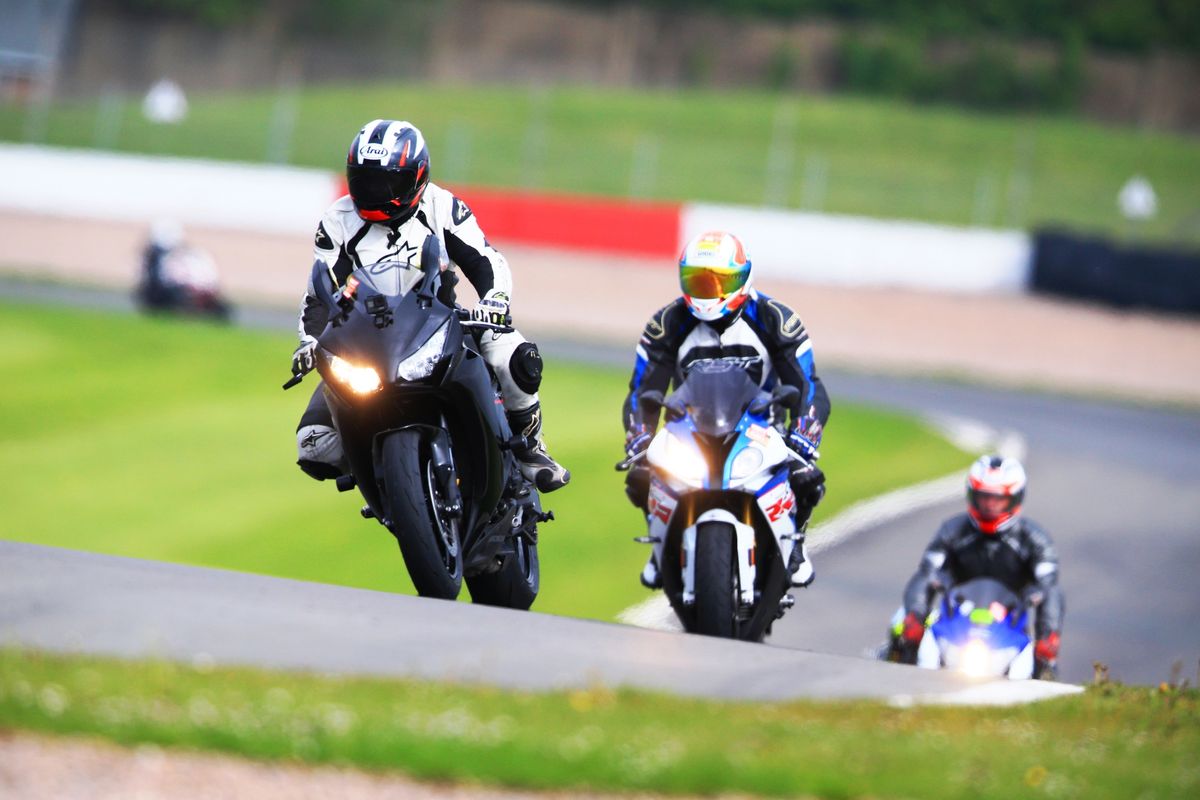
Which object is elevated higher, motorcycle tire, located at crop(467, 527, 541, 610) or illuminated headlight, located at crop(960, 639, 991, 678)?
motorcycle tire, located at crop(467, 527, 541, 610)

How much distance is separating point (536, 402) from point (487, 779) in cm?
327

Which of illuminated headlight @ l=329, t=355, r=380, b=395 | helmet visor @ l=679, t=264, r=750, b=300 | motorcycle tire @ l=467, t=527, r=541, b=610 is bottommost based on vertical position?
motorcycle tire @ l=467, t=527, r=541, b=610

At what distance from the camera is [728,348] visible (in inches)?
323

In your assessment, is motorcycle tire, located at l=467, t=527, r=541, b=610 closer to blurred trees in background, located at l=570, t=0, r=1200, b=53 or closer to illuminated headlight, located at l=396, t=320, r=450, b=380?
illuminated headlight, located at l=396, t=320, r=450, b=380

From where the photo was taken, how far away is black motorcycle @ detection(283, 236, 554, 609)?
682cm

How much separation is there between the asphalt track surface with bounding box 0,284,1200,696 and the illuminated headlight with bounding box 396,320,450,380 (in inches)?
33.7

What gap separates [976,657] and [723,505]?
174 centimetres

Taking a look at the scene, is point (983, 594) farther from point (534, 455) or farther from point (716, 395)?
point (534, 455)

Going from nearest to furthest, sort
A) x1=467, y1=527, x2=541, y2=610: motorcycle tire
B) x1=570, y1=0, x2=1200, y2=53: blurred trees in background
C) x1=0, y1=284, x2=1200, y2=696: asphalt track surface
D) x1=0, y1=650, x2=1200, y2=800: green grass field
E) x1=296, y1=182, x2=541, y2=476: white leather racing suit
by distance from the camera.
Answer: x1=0, y1=650, x2=1200, y2=800: green grass field < x1=0, y1=284, x2=1200, y2=696: asphalt track surface < x1=296, y1=182, x2=541, y2=476: white leather racing suit < x1=467, y1=527, x2=541, y2=610: motorcycle tire < x1=570, y1=0, x2=1200, y2=53: blurred trees in background

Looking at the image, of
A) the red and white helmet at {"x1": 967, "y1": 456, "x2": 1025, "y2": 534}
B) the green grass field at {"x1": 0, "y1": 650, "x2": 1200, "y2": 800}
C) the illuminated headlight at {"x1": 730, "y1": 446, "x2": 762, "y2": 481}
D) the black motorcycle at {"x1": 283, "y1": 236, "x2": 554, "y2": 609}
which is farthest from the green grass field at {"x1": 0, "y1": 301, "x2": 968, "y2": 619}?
the green grass field at {"x1": 0, "y1": 650, "x2": 1200, "y2": 800}

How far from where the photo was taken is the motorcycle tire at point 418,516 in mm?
6867

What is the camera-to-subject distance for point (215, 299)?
27.0m

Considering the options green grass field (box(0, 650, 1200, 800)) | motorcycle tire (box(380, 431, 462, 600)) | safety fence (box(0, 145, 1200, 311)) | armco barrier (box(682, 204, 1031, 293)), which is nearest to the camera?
green grass field (box(0, 650, 1200, 800))

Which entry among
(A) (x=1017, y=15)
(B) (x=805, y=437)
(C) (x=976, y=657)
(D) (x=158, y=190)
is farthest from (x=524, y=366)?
(A) (x=1017, y=15)
